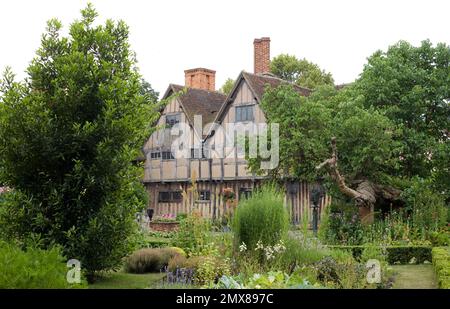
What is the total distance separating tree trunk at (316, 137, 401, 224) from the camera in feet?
56.6

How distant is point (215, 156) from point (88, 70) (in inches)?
696

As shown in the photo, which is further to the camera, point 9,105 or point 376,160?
point 376,160

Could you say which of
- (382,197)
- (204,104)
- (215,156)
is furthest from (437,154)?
(204,104)

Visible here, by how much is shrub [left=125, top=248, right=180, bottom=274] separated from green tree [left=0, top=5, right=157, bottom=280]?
1.63 metres

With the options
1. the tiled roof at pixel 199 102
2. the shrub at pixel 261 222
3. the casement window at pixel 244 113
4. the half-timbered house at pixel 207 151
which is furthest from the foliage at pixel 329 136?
the tiled roof at pixel 199 102

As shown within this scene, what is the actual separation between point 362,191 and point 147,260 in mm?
8559

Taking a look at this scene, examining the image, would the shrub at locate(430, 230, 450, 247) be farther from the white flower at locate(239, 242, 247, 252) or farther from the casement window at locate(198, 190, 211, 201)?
the casement window at locate(198, 190, 211, 201)

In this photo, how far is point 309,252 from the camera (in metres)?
10.7

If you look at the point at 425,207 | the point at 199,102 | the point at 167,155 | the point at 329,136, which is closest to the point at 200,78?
the point at 199,102

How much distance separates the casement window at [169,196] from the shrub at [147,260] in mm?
18010

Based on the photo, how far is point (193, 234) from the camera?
12.6 m

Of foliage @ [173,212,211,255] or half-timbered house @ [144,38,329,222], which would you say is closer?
foliage @ [173,212,211,255]

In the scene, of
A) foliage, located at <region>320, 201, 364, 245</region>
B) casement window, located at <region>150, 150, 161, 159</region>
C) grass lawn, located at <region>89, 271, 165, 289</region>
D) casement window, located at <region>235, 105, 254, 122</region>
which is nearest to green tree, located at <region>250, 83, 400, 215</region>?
foliage, located at <region>320, 201, 364, 245</region>
